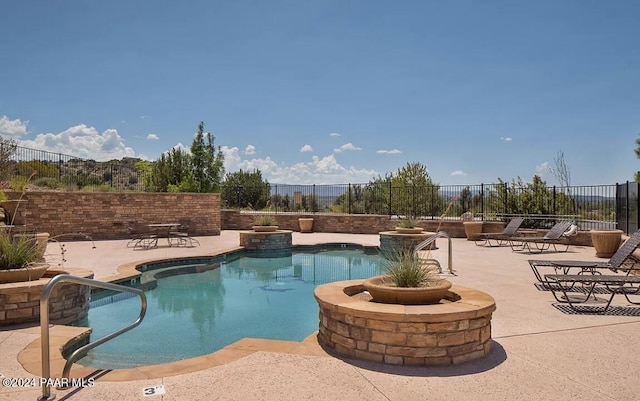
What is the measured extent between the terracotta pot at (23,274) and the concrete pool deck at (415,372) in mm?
755

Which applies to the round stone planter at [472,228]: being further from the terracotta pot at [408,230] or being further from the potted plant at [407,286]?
the potted plant at [407,286]

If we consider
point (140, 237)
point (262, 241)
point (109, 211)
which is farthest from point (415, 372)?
point (109, 211)

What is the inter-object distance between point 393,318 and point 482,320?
→ 875 mm

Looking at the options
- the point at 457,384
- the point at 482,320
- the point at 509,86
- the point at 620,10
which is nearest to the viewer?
the point at 457,384

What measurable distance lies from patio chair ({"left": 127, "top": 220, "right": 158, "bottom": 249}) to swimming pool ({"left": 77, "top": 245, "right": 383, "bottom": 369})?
290 cm

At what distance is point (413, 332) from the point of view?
11.3 feet

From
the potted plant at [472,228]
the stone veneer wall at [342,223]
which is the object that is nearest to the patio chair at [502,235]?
the potted plant at [472,228]

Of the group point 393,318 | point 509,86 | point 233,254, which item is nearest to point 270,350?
point 393,318

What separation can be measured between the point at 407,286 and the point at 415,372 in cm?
112

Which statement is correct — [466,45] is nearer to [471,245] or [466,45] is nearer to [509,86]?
[509,86]

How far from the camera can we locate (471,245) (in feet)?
42.1

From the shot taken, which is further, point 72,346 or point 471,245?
point 471,245

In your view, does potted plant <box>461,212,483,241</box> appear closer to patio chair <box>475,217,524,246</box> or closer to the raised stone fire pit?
patio chair <box>475,217,524,246</box>

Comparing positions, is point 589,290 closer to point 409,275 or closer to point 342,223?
point 409,275
